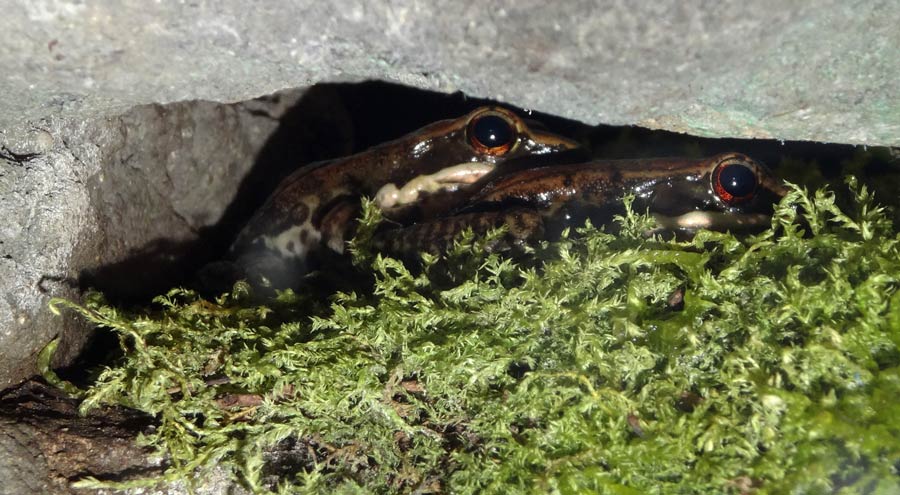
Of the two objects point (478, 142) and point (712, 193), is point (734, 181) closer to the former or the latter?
point (712, 193)

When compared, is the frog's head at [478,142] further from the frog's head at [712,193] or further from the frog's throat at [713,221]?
the frog's throat at [713,221]

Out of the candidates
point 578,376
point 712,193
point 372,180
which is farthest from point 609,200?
Result: point 578,376

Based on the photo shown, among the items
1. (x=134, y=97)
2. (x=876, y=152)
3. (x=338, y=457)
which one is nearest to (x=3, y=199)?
(x=134, y=97)

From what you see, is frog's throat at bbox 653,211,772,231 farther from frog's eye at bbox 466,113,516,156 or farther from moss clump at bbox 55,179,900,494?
frog's eye at bbox 466,113,516,156

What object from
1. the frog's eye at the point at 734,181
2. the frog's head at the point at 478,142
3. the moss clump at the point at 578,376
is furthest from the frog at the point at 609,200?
the moss clump at the point at 578,376

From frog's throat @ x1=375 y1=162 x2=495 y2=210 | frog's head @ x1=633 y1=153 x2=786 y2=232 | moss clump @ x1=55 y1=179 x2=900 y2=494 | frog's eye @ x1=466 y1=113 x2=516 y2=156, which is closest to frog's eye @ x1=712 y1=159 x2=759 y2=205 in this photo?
frog's head @ x1=633 y1=153 x2=786 y2=232

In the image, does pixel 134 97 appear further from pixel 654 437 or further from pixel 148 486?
pixel 654 437
